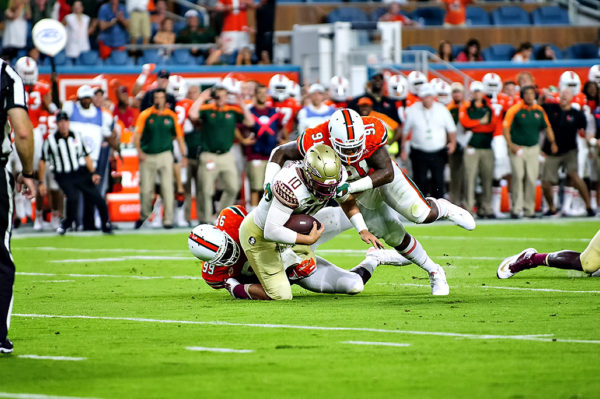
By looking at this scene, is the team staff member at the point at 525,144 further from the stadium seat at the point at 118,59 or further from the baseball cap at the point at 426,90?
the stadium seat at the point at 118,59

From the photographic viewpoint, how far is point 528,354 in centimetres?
651

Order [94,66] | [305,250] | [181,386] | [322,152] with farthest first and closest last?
[94,66]
[305,250]
[322,152]
[181,386]

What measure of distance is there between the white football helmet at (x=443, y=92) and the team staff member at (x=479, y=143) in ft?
1.41

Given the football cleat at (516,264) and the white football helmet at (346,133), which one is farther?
the football cleat at (516,264)

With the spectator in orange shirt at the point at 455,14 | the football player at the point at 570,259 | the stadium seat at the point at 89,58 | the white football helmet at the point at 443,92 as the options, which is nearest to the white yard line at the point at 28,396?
the football player at the point at 570,259

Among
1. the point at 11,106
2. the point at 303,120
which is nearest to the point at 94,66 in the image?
the point at 303,120

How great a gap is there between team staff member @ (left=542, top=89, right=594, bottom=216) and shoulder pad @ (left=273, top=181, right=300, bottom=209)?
11.1 metres

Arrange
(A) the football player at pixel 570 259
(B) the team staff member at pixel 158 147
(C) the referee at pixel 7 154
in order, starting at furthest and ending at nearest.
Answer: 1. (B) the team staff member at pixel 158 147
2. (A) the football player at pixel 570 259
3. (C) the referee at pixel 7 154

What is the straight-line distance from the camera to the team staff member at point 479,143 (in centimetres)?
1905

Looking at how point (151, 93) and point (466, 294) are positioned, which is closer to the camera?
point (466, 294)

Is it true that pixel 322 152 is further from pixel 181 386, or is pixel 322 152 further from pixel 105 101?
pixel 105 101

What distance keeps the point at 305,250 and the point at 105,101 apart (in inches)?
383

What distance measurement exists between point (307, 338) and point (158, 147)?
11.1 meters

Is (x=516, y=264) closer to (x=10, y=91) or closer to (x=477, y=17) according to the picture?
(x=10, y=91)
